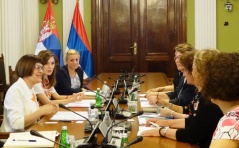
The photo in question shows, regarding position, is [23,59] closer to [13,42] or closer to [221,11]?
[13,42]

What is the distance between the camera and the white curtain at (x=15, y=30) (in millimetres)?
6977

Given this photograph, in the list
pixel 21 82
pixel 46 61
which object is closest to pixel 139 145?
pixel 21 82

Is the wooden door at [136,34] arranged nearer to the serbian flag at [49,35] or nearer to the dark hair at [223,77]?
the serbian flag at [49,35]

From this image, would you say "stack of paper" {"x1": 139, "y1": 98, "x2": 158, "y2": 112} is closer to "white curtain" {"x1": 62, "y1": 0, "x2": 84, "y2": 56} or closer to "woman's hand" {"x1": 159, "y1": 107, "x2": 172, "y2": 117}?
"woman's hand" {"x1": 159, "y1": 107, "x2": 172, "y2": 117}

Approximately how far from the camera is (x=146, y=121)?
2.85m

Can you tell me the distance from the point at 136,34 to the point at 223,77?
6.73m

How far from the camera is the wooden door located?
27.1 feet

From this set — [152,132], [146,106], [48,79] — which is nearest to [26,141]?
[152,132]

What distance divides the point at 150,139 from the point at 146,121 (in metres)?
0.40

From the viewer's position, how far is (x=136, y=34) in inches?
328

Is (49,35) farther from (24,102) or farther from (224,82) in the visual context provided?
(224,82)

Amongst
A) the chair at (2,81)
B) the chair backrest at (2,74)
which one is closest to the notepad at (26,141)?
the chair at (2,81)

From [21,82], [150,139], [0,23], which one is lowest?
[150,139]

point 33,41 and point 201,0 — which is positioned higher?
point 201,0
